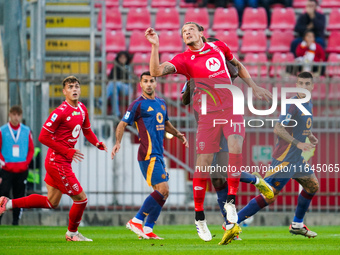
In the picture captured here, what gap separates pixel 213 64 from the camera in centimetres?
821

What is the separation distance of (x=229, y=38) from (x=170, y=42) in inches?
56.3

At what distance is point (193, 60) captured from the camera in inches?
321

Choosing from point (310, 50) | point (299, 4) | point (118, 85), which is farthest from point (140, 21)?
point (310, 50)

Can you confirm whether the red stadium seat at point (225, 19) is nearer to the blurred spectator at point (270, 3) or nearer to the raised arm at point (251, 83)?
the blurred spectator at point (270, 3)

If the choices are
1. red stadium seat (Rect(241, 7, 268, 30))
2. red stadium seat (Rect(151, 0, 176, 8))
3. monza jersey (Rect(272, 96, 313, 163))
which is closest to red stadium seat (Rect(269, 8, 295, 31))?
red stadium seat (Rect(241, 7, 268, 30))

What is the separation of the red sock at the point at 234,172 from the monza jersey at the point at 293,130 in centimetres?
165

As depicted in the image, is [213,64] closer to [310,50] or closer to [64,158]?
[64,158]

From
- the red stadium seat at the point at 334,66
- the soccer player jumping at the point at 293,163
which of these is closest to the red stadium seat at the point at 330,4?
the red stadium seat at the point at 334,66

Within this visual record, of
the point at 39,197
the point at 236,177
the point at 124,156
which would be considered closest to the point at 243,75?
the point at 236,177

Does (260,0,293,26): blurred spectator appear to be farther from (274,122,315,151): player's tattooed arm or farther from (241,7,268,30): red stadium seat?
(274,122,315,151): player's tattooed arm

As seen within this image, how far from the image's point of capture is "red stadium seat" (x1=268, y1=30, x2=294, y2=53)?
17.3 metres

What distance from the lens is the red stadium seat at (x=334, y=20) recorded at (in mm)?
17844

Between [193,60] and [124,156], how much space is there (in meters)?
6.04

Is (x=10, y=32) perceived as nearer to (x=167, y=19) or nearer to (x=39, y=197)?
(x=167, y=19)
